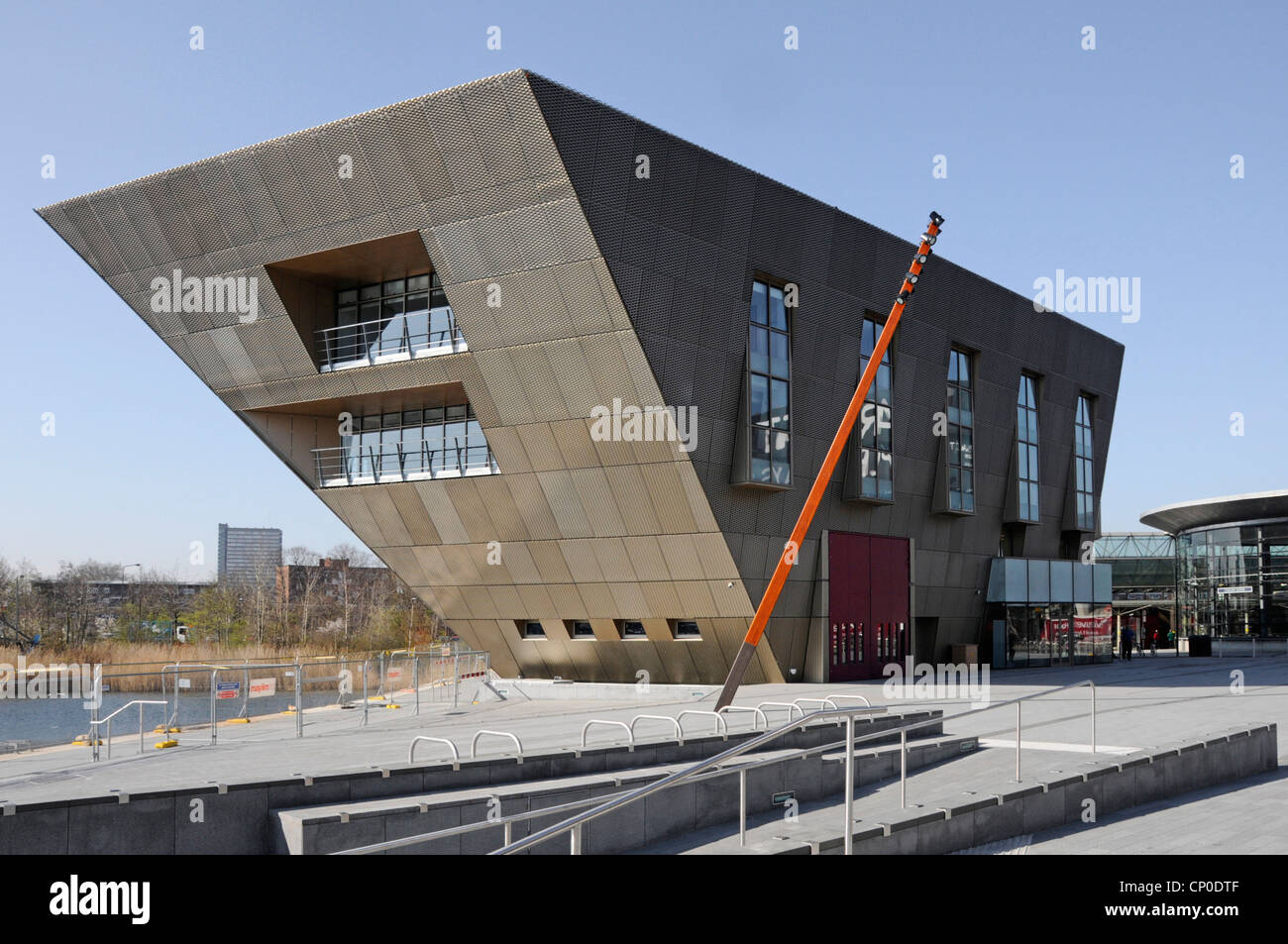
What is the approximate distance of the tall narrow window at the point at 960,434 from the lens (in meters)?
33.5

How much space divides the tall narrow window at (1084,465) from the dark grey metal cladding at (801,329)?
7.68 ft

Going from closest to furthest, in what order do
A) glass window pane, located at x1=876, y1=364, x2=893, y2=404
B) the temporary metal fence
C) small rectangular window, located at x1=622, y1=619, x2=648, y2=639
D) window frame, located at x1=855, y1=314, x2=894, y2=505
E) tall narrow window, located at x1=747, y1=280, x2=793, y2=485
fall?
the temporary metal fence
tall narrow window, located at x1=747, y1=280, x2=793, y2=485
small rectangular window, located at x1=622, y1=619, x2=648, y2=639
window frame, located at x1=855, y1=314, x2=894, y2=505
glass window pane, located at x1=876, y1=364, x2=893, y2=404

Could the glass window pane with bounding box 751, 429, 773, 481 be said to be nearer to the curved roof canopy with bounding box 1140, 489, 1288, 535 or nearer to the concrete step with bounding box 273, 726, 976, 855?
the concrete step with bounding box 273, 726, 976, 855

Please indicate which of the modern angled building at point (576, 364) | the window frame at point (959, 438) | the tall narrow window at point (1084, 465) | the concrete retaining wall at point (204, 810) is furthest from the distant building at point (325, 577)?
the concrete retaining wall at point (204, 810)

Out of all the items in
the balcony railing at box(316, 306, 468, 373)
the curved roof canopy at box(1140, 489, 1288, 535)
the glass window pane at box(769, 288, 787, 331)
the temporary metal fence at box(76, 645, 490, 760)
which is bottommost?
the temporary metal fence at box(76, 645, 490, 760)

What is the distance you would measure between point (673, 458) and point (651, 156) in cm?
609

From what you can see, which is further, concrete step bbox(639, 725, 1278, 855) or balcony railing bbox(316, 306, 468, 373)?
balcony railing bbox(316, 306, 468, 373)

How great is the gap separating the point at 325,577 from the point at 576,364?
264ft

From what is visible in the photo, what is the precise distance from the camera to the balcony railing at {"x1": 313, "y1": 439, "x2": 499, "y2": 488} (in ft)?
92.2

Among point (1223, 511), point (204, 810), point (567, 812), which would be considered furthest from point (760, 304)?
point (1223, 511)

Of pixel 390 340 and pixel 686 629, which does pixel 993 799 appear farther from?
pixel 390 340

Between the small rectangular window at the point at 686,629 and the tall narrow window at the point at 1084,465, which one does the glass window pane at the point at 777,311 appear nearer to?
the small rectangular window at the point at 686,629

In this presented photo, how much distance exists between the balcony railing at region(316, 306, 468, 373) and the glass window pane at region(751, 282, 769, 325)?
6.37 metres

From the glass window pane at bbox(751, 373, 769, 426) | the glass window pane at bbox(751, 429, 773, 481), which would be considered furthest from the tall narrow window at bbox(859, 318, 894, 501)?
the glass window pane at bbox(751, 429, 773, 481)
